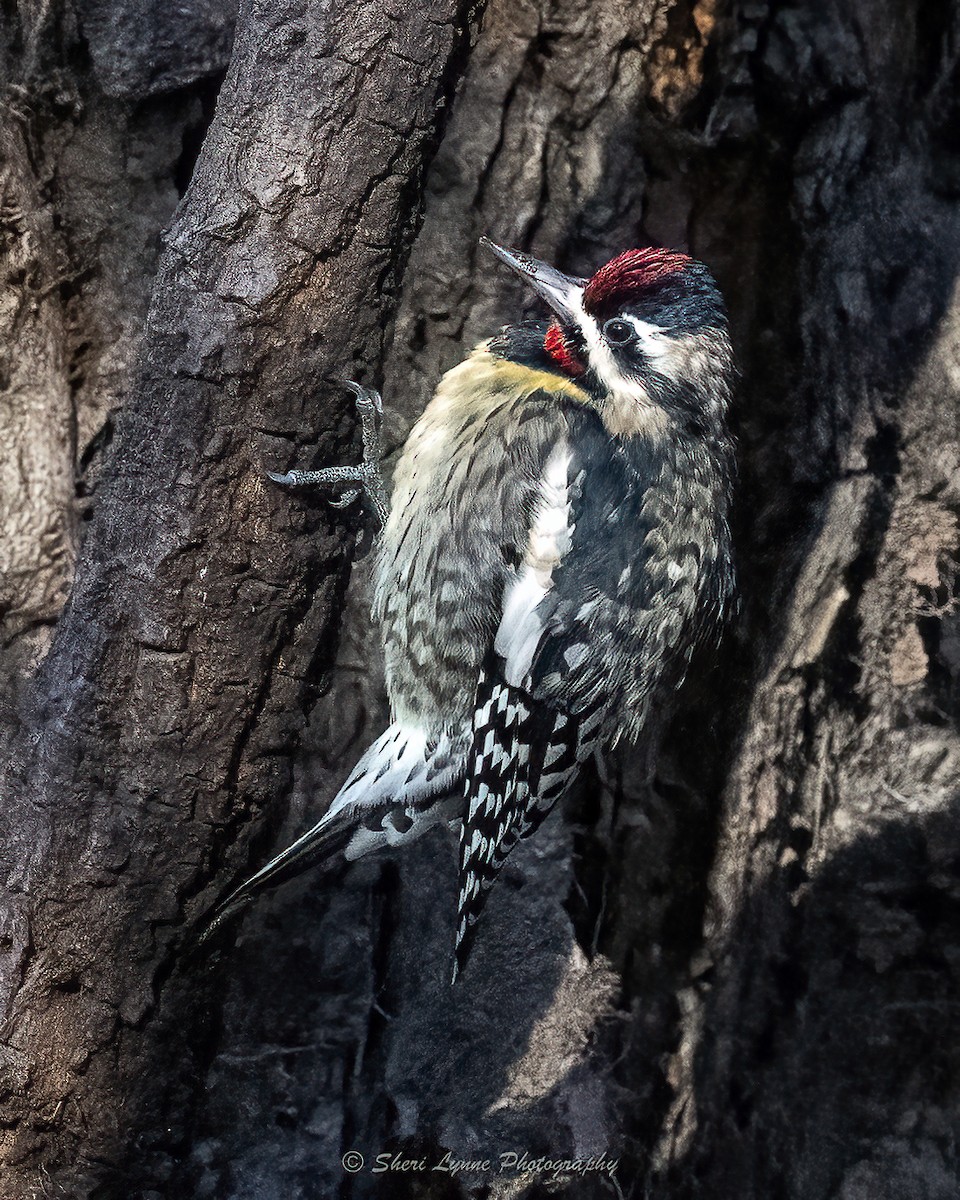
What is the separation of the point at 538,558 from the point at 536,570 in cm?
2

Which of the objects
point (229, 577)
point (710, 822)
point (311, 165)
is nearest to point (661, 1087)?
point (710, 822)

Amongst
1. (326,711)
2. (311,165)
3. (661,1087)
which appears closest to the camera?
(311,165)

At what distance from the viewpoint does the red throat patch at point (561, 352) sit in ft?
5.57

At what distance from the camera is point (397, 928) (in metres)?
1.71

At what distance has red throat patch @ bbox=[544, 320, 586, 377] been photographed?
1.70m

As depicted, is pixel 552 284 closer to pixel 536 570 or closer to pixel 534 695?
pixel 536 570

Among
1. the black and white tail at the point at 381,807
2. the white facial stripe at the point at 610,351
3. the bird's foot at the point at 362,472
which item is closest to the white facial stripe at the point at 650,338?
the white facial stripe at the point at 610,351

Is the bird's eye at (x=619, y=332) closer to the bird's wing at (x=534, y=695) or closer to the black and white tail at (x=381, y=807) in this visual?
the bird's wing at (x=534, y=695)

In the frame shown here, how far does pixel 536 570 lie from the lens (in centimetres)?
169

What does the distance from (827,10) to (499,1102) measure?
1.94 metres

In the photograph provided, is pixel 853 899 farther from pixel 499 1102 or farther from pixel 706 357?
pixel 706 357

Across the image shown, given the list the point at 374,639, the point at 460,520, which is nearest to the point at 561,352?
the point at 460,520

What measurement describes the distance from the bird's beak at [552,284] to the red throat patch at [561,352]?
3cm

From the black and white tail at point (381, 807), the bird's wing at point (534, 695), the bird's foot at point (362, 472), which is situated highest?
the bird's foot at point (362, 472)
